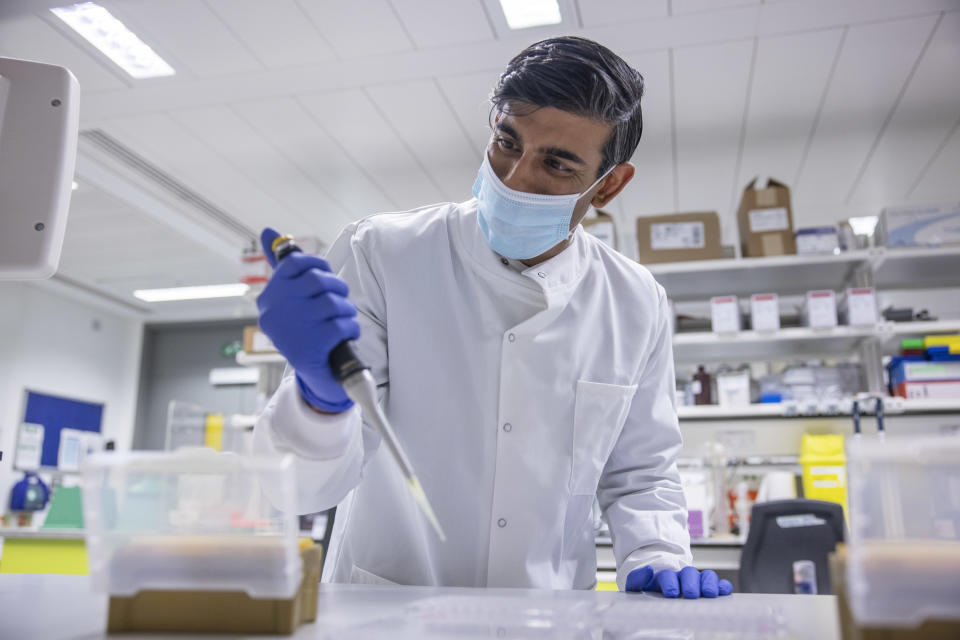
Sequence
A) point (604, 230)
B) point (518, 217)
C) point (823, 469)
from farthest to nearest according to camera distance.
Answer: point (604, 230) < point (823, 469) < point (518, 217)

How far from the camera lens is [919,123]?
3730 millimetres

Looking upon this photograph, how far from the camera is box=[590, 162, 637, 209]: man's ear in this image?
1.38m

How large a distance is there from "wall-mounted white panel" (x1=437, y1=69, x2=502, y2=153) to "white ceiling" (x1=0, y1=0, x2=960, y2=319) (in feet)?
0.03

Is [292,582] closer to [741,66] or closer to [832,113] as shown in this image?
[741,66]

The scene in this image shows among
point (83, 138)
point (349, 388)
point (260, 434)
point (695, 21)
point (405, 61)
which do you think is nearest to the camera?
point (349, 388)

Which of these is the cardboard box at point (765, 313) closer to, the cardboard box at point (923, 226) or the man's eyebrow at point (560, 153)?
the cardboard box at point (923, 226)

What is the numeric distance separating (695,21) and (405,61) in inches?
47.6

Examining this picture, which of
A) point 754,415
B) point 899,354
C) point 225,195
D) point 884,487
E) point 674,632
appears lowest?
point 674,632

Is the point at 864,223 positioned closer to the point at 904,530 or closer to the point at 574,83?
the point at 574,83

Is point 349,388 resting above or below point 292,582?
above

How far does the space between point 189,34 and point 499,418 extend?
8.71 ft

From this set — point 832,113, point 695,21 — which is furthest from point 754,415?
point 695,21

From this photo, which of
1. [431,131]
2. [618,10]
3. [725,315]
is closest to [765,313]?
[725,315]

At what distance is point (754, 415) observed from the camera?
11.8 feet
